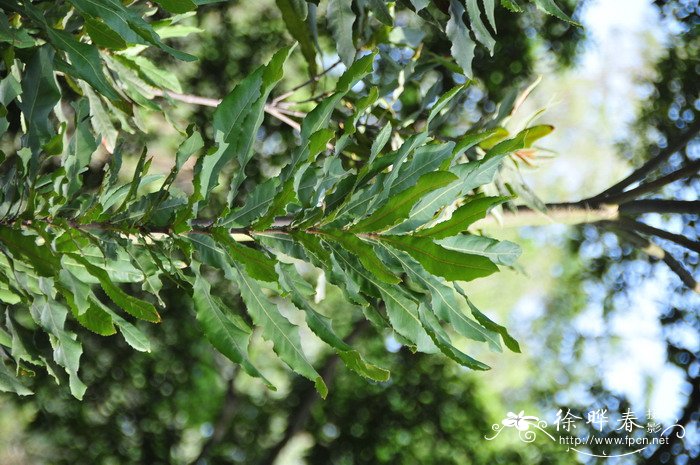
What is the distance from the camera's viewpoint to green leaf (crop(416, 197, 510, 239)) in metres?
1.27

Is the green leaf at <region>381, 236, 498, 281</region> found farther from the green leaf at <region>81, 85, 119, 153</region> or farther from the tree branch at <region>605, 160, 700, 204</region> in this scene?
the tree branch at <region>605, 160, 700, 204</region>

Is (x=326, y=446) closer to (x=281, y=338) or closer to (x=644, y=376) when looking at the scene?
(x=644, y=376)

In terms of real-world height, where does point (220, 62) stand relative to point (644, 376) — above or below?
above

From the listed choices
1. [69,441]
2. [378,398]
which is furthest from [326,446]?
[69,441]

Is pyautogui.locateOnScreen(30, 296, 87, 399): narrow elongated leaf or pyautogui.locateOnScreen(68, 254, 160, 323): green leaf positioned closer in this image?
pyautogui.locateOnScreen(68, 254, 160, 323): green leaf

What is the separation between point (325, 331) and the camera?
1.23 meters

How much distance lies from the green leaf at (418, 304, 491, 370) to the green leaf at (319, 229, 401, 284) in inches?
3.8

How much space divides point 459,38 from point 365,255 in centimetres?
72

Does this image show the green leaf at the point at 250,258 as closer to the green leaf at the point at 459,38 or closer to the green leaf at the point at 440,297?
the green leaf at the point at 440,297

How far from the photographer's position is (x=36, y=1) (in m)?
1.88

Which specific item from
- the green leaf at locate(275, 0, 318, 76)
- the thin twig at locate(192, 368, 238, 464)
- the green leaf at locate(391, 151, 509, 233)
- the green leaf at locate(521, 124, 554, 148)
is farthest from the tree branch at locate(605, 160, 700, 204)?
the thin twig at locate(192, 368, 238, 464)

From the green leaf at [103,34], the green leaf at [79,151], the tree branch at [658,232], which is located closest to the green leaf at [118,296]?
the green leaf at [79,151]

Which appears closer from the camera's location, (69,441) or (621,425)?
(621,425)

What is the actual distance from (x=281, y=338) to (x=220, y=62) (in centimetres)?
332
